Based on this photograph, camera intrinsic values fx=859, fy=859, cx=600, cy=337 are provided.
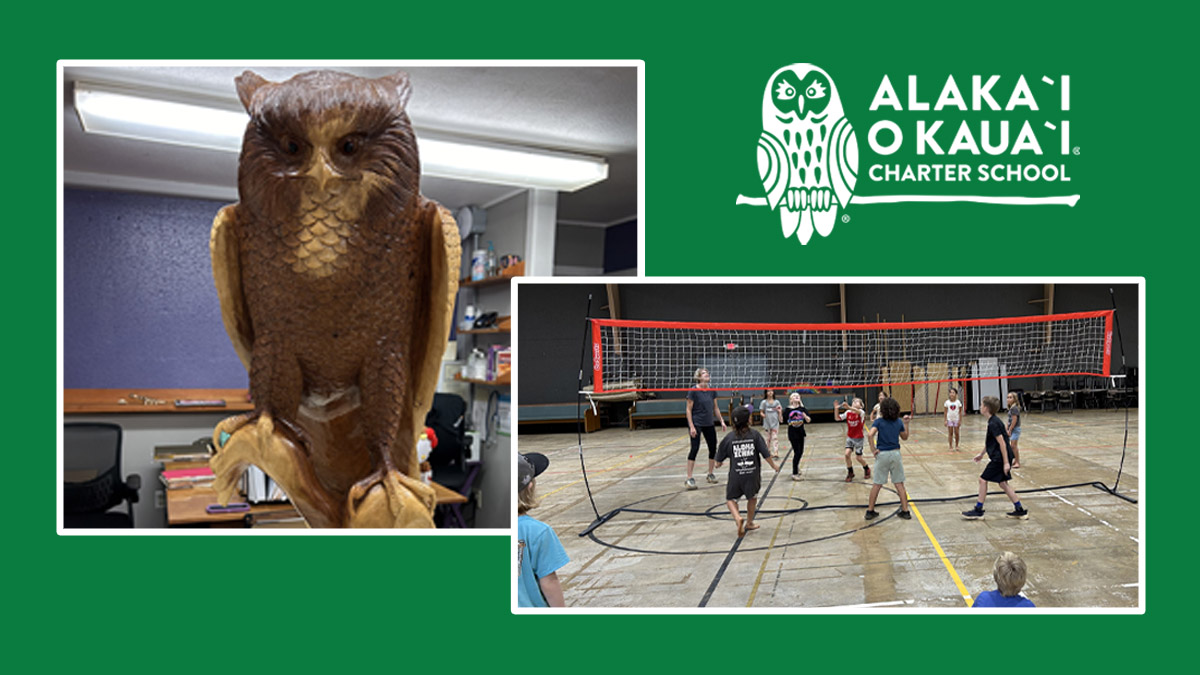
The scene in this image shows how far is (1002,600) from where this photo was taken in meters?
2.13

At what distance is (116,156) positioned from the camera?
259cm

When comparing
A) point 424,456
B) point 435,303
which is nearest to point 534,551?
point 424,456

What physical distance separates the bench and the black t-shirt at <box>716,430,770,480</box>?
33 centimetres

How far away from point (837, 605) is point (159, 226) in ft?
7.62

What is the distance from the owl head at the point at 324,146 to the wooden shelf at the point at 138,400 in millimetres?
1254

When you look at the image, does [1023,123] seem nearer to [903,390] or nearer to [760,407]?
[903,390]

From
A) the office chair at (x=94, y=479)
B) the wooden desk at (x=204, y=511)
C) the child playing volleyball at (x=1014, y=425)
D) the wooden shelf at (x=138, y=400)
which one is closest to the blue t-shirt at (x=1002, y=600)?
the child playing volleyball at (x=1014, y=425)

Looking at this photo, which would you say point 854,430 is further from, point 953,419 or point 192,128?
point 192,128

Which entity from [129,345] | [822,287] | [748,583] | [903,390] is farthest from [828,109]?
[129,345]

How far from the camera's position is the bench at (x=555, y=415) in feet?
7.36

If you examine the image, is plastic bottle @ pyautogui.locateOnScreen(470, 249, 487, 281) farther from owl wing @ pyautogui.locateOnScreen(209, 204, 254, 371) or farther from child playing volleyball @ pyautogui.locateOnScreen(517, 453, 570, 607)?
owl wing @ pyautogui.locateOnScreen(209, 204, 254, 371)

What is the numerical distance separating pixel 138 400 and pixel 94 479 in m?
0.28

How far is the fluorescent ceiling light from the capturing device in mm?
2443

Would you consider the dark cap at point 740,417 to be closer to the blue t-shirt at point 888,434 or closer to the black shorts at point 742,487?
the black shorts at point 742,487
